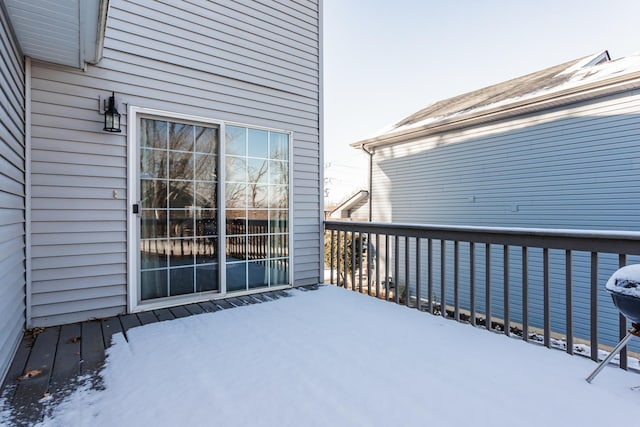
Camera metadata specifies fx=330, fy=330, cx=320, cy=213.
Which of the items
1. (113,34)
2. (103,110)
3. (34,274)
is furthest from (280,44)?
(34,274)

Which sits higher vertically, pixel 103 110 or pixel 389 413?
pixel 103 110

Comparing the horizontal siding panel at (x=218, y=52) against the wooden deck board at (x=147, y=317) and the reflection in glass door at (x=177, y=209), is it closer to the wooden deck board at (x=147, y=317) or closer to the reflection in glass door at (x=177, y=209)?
the reflection in glass door at (x=177, y=209)

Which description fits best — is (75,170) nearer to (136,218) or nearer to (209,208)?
(136,218)

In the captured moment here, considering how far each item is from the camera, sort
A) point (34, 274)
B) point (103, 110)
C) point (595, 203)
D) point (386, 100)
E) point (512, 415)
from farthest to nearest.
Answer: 1. point (386, 100)
2. point (595, 203)
3. point (103, 110)
4. point (34, 274)
5. point (512, 415)

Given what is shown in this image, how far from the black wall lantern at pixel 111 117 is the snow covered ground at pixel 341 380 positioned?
1.69 meters

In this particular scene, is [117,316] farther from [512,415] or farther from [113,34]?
[512,415]

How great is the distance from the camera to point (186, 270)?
3.33 m

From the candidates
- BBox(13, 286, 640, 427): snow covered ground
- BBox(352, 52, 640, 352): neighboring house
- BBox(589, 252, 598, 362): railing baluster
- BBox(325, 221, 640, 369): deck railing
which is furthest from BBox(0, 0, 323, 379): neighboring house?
BBox(352, 52, 640, 352): neighboring house

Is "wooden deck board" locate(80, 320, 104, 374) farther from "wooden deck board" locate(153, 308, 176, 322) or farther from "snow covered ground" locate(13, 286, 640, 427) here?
"wooden deck board" locate(153, 308, 176, 322)

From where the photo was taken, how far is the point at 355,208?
34.6 feet

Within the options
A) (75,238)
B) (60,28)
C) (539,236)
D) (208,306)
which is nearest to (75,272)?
(75,238)

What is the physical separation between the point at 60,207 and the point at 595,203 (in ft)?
24.7

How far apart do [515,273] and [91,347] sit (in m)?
7.10

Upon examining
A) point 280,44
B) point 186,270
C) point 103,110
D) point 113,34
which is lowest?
point 186,270
